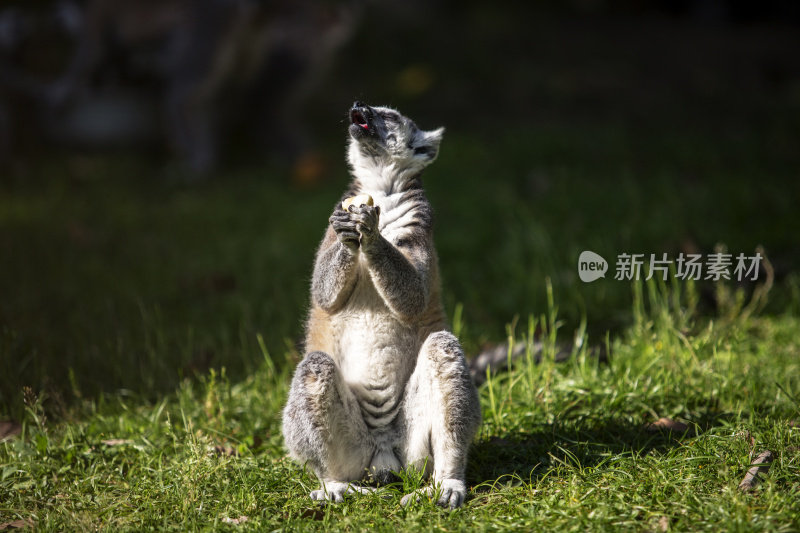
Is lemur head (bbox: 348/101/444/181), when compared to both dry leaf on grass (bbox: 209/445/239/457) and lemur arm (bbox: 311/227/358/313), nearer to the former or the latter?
lemur arm (bbox: 311/227/358/313)

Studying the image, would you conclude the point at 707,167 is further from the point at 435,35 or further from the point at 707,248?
the point at 435,35

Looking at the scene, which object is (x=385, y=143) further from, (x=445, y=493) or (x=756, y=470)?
(x=756, y=470)

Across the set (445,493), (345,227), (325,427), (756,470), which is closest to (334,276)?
(345,227)

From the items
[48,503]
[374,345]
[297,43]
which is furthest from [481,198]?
[48,503]

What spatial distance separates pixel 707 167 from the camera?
24.9 feet

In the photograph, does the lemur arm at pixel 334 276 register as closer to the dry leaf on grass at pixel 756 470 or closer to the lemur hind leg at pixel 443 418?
the lemur hind leg at pixel 443 418

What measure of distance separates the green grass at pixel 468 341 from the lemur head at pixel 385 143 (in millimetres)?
1307

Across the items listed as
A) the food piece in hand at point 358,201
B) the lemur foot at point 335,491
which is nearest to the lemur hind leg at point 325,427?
the lemur foot at point 335,491

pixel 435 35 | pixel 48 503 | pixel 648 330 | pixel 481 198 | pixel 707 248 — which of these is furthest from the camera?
pixel 435 35

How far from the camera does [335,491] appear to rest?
127 inches

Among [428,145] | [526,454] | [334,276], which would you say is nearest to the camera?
[334,276]

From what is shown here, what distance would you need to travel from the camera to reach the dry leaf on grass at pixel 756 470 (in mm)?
3105

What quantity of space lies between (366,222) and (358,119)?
0.63m

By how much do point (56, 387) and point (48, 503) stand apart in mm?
1018
